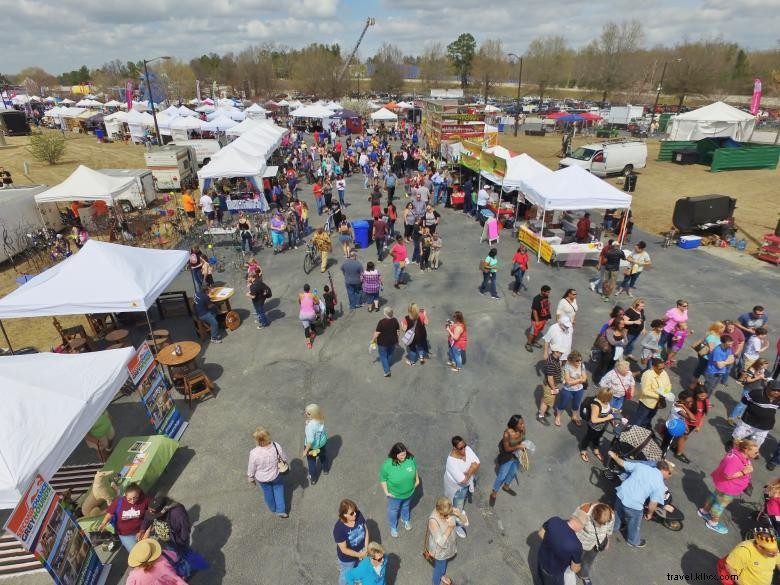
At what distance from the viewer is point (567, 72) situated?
10588 cm

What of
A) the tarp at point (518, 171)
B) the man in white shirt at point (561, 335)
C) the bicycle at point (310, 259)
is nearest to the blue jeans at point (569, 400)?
the man in white shirt at point (561, 335)

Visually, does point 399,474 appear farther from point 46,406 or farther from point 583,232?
point 583,232

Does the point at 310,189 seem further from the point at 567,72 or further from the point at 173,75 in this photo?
the point at 567,72

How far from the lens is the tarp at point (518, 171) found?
15734 millimetres

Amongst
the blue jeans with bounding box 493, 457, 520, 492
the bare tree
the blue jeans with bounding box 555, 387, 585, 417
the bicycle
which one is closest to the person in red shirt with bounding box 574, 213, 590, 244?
the blue jeans with bounding box 555, 387, 585, 417

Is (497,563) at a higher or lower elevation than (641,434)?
lower

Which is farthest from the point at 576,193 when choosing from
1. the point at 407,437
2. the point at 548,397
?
the point at 407,437

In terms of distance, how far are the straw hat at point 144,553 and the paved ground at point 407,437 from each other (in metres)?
1.26

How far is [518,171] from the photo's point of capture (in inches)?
627

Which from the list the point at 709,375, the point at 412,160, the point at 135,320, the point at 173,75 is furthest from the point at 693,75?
the point at 173,75

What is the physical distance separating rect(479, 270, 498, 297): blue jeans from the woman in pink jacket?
6.41 m

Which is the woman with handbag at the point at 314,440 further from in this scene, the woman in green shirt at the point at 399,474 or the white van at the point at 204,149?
the white van at the point at 204,149

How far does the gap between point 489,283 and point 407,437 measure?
574cm

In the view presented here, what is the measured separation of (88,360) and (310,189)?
18.7m
